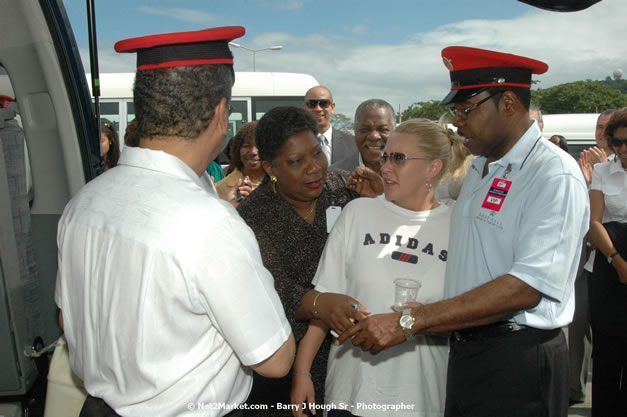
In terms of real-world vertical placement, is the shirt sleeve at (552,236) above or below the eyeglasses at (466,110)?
below

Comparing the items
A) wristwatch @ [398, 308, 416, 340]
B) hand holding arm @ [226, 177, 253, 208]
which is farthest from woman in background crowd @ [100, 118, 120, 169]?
wristwatch @ [398, 308, 416, 340]

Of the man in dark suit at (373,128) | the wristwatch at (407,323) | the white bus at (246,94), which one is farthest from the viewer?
the white bus at (246,94)

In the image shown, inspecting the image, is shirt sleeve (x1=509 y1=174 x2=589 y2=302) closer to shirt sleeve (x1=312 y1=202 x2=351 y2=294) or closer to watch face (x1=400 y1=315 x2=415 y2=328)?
watch face (x1=400 y1=315 x2=415 y2=328)

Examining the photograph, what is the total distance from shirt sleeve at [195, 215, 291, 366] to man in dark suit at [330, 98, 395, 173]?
257 cm

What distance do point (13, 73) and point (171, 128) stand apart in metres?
1.31

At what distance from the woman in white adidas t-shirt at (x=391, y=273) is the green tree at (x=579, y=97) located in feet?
142

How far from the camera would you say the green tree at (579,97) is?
137ft

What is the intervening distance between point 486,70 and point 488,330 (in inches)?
41.6

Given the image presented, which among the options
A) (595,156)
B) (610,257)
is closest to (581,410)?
(610,257)

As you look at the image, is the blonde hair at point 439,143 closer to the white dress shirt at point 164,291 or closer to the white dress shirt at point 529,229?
the white dress shirt at point 529,229

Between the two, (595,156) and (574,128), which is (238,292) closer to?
(595,156)

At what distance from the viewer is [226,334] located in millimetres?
1235

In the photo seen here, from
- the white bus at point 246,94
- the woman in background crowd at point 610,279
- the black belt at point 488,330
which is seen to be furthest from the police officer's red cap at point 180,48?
the white bus at point 246,94

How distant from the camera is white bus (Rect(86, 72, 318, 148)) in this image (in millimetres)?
11086
